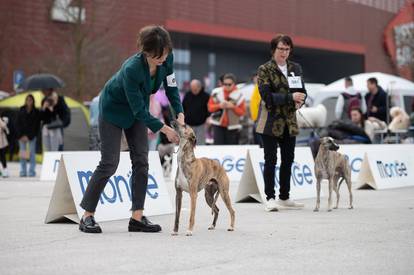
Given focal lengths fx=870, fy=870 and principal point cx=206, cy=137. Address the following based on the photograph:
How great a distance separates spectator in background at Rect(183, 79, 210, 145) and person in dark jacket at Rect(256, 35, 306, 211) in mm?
6928

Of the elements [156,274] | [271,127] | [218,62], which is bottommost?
[156,274]

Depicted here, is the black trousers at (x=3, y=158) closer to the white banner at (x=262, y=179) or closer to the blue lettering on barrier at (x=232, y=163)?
the blue lettering on barrier at (x=232, y=163)

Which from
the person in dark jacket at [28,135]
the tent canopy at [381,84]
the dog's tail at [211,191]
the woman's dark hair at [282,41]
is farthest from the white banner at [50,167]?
the tent canopy at [381,84]

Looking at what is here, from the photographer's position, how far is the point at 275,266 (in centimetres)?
589

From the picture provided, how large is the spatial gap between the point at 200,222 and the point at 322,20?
53.4 m

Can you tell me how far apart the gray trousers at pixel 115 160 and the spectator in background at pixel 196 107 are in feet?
29.9

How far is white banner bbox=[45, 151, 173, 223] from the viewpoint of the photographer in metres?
8.66

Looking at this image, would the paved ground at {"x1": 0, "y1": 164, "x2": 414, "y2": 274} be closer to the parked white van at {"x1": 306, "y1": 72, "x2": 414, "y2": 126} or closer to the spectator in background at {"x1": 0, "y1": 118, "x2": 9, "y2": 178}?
the spectator in background at {"x1": 0, "y1": 118, "x2": 9, "y2": 178}

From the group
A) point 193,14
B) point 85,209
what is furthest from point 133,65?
point 193,14

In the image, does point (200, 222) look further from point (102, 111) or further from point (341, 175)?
point (341, 175)

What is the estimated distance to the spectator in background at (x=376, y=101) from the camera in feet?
58.9

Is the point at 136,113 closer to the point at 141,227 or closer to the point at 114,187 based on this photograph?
the point at 141,227

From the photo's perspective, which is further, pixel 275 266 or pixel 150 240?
pixel 150 240

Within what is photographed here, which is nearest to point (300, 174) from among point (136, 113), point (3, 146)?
point (136, 113)
